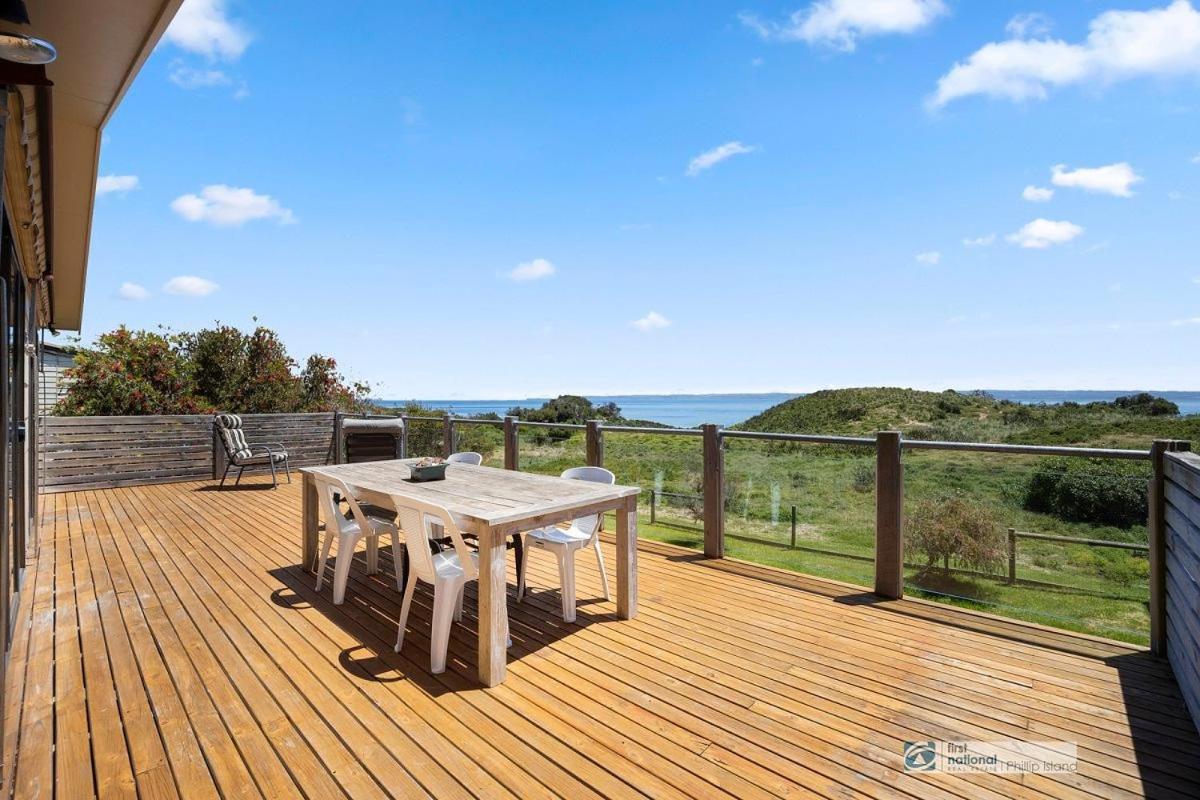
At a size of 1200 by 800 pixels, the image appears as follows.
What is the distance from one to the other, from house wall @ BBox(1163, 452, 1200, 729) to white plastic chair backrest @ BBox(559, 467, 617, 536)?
264cm

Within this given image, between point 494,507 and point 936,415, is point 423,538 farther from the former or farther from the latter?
point 936,415

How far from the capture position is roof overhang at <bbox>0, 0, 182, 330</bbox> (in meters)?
1.74

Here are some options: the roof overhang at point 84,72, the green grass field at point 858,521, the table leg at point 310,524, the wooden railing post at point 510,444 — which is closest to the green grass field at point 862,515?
the green grass field at point 858,521

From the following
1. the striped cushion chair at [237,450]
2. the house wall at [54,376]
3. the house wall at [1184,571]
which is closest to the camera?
the house wall at [1184,571]

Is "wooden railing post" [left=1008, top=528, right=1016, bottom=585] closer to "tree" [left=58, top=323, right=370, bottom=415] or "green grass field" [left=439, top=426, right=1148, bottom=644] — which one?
"green grass field" [left=439, top=426, right=1148, bottom=644]

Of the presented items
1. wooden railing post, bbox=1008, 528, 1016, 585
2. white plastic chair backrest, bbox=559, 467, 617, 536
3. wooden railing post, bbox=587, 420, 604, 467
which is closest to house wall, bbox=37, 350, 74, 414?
wooden railing post, bbox=587, 420, 604, 467

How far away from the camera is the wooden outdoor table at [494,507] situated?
2592mm

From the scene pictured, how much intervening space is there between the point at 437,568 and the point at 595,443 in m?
2.60

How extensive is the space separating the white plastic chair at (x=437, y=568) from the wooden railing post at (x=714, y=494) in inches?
88.8

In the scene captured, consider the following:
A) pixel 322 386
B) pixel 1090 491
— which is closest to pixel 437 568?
pixel 1090 491

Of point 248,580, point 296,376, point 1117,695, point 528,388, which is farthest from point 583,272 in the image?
point 528,388

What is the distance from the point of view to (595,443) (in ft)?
17.3

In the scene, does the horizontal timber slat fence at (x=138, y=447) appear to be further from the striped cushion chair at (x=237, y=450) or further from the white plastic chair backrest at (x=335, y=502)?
the white plastic chair backrest at (x=335, y=502)

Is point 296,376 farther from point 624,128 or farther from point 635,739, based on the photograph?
point 635,739
